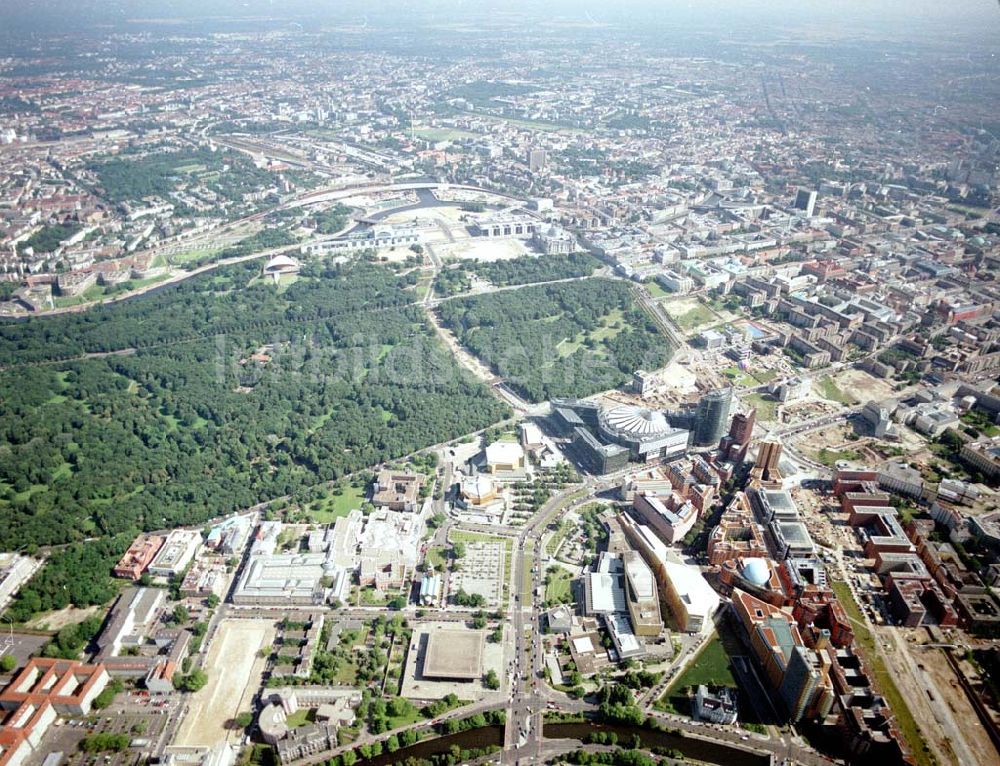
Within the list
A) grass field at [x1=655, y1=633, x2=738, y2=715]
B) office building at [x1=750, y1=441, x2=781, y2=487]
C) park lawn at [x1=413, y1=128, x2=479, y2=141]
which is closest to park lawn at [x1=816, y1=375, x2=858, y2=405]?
office building at [x1=750, y1=441, x2=781, y2=487]

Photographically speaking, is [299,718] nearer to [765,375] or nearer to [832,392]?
[765,375]

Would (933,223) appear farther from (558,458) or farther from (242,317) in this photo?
(242,317)

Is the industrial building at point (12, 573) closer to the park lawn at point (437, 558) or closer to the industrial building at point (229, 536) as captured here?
the industrial building at point (229, 536)

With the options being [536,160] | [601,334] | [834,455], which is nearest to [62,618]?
[601,334]

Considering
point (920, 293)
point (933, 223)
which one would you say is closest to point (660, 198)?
point (933, 223)

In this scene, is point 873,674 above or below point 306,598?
above
